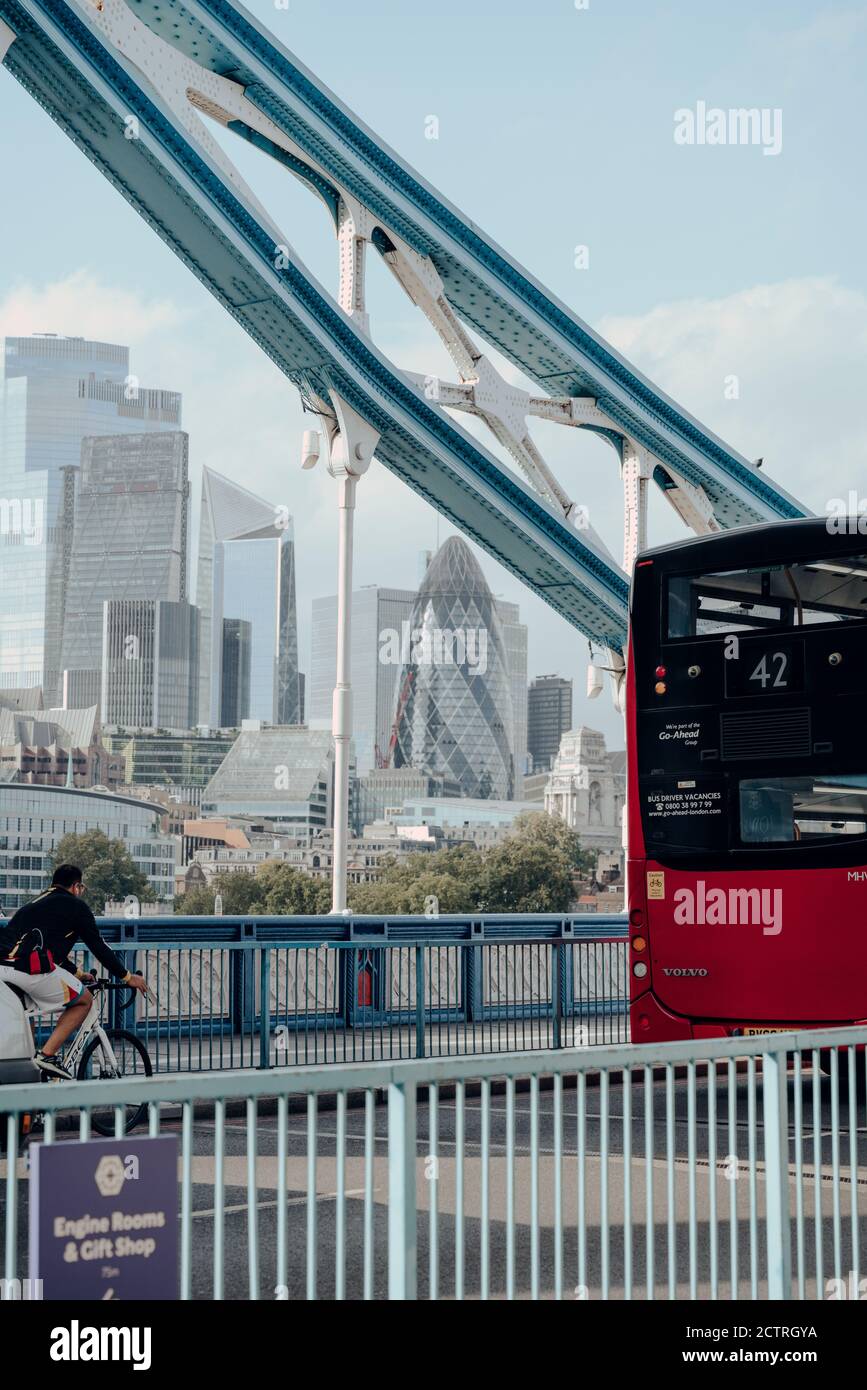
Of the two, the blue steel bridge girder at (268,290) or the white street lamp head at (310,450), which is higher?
the blue steel bridge girder at (268,290)

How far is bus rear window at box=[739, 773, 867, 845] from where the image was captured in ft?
36.2

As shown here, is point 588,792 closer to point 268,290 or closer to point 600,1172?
point 268,290

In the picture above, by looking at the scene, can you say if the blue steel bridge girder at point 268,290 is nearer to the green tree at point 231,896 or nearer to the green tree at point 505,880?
the green tree at point 505,880

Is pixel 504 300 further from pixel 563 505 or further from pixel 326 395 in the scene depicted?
pixel 326 395

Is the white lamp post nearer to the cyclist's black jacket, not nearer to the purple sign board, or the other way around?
the cyclist's black jacket

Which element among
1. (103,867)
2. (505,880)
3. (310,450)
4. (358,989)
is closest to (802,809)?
(358,989)

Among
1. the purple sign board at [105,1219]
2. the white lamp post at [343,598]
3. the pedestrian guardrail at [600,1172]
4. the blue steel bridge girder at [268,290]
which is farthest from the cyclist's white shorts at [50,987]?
the blue steel bridge girder at [268,290]

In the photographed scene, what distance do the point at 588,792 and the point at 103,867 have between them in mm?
64884

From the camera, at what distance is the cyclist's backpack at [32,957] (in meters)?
9.34

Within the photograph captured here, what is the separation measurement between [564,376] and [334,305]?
8.48 m

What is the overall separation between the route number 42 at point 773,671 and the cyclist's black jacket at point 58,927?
4.39m

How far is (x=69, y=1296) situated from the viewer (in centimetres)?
332

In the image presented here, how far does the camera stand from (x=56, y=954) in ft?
31.2
